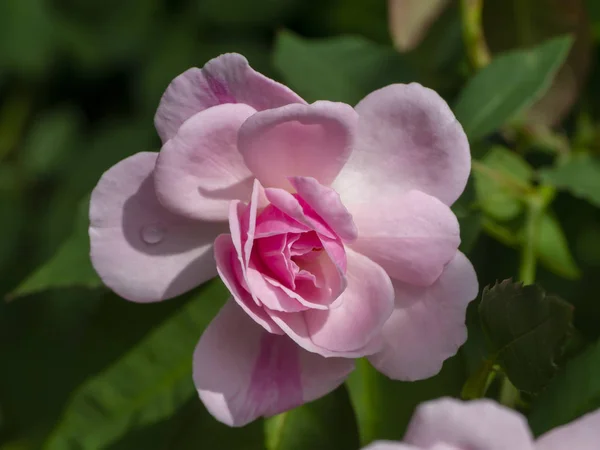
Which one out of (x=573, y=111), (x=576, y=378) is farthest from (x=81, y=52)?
(x=576, y=378)

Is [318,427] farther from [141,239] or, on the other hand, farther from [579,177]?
[579,177]

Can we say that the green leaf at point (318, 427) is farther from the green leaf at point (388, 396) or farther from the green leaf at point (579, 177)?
the green leaf at point (579, 177)

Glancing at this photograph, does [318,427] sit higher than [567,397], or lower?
lower

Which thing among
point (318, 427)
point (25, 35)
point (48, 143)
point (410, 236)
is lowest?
point (48, 143)

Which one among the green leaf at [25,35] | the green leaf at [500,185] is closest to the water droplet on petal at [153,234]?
the green leaf at [500,185]

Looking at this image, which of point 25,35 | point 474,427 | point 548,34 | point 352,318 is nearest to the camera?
point 474,427

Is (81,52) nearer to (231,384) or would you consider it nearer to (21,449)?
(21,449)

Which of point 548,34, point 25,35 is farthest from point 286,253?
point 25,35

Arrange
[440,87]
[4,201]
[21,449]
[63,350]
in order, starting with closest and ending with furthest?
[440,87] → [21,449] → [63,350] → [4,201]
